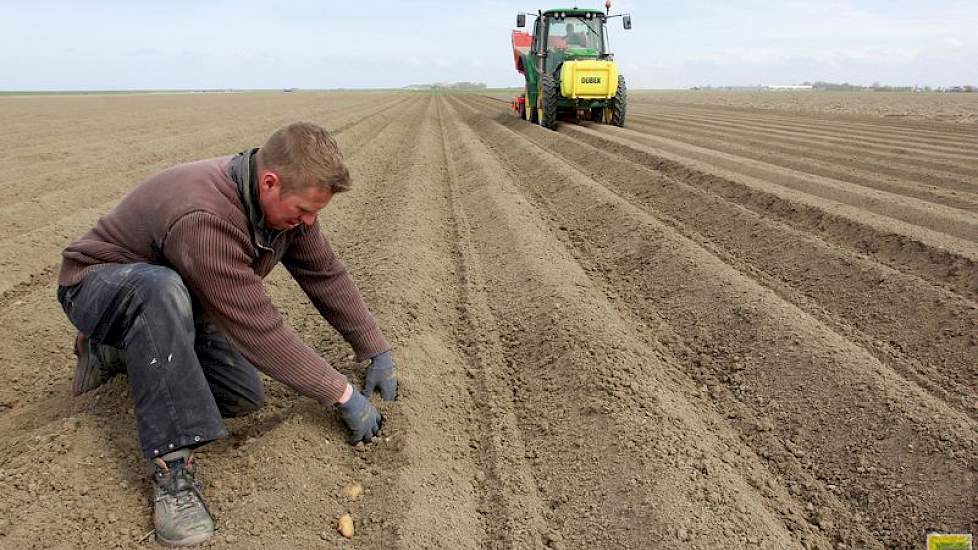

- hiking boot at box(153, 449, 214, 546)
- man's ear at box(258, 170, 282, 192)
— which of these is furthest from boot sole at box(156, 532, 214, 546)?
man's ear at box(258, 170, 282, 192)

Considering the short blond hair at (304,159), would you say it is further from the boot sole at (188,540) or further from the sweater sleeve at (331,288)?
the boot sole at (188,540)

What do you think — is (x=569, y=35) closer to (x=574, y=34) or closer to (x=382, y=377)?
(x=574, y=34)

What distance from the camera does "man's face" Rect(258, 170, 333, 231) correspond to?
7.09 ft

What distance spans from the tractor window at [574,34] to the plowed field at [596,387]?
775 centimetres

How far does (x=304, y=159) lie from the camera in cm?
210

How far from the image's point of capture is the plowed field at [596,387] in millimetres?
2324

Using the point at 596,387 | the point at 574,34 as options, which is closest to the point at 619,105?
the point at 574,34

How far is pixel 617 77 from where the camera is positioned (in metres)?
13.1

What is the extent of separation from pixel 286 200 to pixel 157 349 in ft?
2.10

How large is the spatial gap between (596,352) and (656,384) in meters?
0.36
